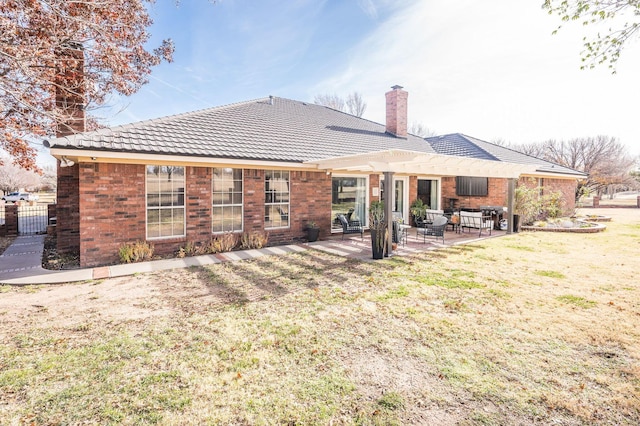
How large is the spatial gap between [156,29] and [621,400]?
15.2 m

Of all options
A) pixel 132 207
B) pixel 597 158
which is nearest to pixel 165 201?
pixel 132 207

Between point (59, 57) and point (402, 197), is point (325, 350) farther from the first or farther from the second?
point (402, 197)

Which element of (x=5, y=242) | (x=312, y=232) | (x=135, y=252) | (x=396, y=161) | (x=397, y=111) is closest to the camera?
(x=135, y=252)

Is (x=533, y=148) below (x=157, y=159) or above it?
above

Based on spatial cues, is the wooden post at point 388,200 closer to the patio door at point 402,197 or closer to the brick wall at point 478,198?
the patio door at point 402,197

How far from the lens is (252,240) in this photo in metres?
10.4

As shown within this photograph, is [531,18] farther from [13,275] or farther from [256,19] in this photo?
[13,275]

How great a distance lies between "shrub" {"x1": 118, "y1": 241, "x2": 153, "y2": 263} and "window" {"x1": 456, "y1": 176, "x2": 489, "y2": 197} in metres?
15.6

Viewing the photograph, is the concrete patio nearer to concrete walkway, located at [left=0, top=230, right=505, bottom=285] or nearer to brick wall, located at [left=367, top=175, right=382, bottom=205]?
concrete walkway, located at [left=0, top=230, right=505, bottom=285]

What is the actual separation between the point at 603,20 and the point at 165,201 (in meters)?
11.2

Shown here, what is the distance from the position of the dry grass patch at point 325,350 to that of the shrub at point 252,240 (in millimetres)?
3127

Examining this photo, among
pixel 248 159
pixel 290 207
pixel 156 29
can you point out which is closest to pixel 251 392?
pixel 248 159

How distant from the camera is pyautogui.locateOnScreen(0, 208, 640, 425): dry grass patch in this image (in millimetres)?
2859

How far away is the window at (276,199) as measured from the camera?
1092 cm
